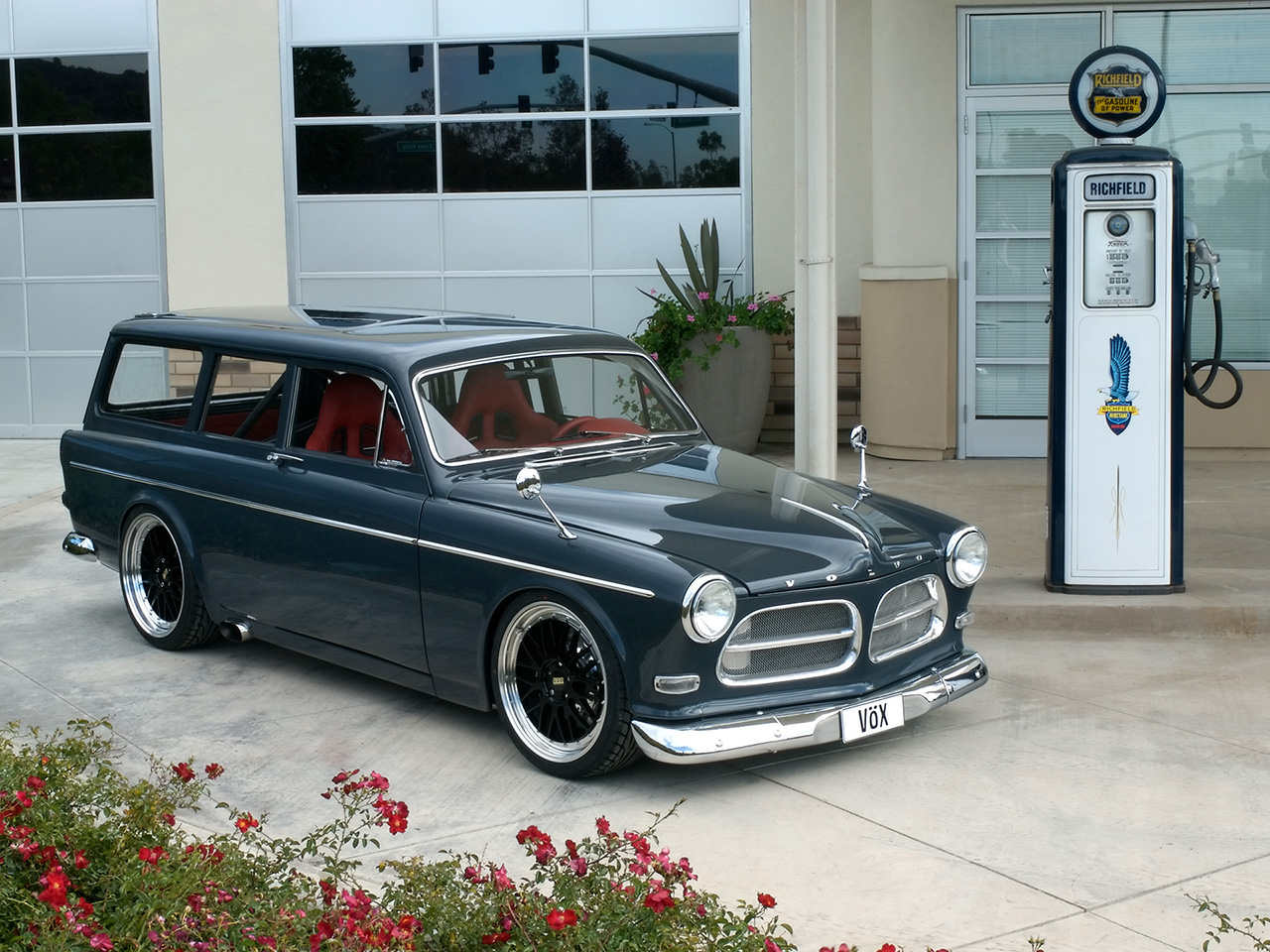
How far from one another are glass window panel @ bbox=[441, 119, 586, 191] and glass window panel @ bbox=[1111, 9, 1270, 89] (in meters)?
4.55

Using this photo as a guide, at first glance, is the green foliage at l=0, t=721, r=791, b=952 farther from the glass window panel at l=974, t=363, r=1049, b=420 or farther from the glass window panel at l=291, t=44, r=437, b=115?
the glass window panel at l=291, t=44, r=437, b=115

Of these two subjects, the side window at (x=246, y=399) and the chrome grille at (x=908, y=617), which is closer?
the chrome grille at (x=908, y=617)

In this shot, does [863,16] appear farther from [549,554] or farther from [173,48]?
[549,554]

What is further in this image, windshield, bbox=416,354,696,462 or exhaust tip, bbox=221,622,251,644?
exhaust tip, bbox=221,622,251,644

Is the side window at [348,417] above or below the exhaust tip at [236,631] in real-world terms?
above

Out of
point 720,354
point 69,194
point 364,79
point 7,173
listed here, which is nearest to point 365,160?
point 364,79

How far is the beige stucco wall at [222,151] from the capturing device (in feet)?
42.3

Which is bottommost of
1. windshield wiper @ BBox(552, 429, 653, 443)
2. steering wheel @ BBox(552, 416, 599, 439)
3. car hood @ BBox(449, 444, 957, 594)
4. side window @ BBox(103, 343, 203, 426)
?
car hood @ BBox(449, 444, 957, 594)

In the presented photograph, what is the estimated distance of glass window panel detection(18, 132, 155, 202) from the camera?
13297 mm

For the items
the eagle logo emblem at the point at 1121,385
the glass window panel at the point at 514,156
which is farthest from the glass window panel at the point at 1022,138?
the eagle logo emblem at the point at 1121,385

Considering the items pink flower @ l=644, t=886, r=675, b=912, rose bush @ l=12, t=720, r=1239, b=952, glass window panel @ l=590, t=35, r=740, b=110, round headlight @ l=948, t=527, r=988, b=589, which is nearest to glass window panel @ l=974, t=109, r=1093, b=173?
glass window panel @ l=590, t=35, r=740, b=110

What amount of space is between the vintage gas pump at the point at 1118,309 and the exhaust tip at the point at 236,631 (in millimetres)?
3624

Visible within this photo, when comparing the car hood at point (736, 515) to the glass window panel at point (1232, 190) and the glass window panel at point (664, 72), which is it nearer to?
the glass window panel at point (1232, 190)

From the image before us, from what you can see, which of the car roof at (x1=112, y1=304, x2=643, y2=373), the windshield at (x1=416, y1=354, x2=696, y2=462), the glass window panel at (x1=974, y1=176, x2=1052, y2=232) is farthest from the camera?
the glass window panel at (x1=974, y1=176, x2=1052, y2=232)
